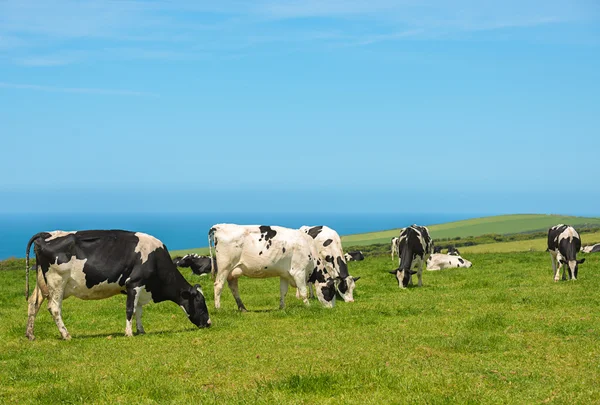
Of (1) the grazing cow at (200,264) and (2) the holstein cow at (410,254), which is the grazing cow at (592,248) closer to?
(2) the holstein cow at (410,254)

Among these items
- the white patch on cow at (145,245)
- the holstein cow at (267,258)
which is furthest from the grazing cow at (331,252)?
the white patch on cow at (145,245)

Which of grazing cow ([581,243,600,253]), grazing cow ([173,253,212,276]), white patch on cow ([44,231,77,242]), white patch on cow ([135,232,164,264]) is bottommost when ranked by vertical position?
grazing cow ([173,253,212,276])

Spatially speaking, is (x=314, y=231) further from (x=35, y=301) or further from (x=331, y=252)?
(x=35, y=301)

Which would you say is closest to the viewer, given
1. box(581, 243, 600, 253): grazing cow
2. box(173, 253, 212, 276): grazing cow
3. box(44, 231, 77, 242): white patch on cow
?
box(44, 231, 77, 242): white patch on cow

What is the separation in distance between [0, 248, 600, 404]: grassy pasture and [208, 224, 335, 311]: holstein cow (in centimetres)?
69

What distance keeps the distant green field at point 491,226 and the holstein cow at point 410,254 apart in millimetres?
69736

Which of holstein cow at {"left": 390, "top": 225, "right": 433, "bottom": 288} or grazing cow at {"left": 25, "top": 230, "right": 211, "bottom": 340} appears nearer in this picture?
grazing cow at {"left": 25, "top": 230, "right": 211, "bottom": 340}

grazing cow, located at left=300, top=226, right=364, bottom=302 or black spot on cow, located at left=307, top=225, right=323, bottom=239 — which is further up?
black spot on cow, located at left=307, top=225, right=323, bottom=239

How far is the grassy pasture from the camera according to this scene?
983 cm

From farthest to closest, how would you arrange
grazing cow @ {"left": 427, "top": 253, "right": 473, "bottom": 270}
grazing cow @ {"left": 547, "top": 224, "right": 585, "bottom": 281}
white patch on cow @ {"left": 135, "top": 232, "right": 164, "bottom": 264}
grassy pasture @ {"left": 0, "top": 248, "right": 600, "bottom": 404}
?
A: grazing cow @ {"left": 427, "top": 253, "right": 473, "bottom": 270} → grazing cow @ {"left": 547, "top": 224, "right": 585, "bottom": 281} → white patch on cow @ {"left": 135, "top": 232, "right": 164, "bottom": 264} → grassy pasture @ {"left": 0, "top": 248, "right": 600, "bottom": 404}

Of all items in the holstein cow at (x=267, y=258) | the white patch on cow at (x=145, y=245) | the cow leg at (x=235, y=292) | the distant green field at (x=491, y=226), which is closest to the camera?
the white patch on cow at (x=145, y=245)

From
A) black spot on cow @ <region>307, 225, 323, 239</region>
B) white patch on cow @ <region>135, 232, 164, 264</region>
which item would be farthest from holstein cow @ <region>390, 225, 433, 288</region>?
white patch on cow @ <region>135, 232, 164, 264</region>

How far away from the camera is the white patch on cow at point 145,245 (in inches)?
→ 635

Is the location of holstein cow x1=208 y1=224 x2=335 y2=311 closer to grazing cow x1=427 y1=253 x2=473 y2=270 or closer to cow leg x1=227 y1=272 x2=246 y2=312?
cow leg x1=227 y1=272 x2=246 y2=312
